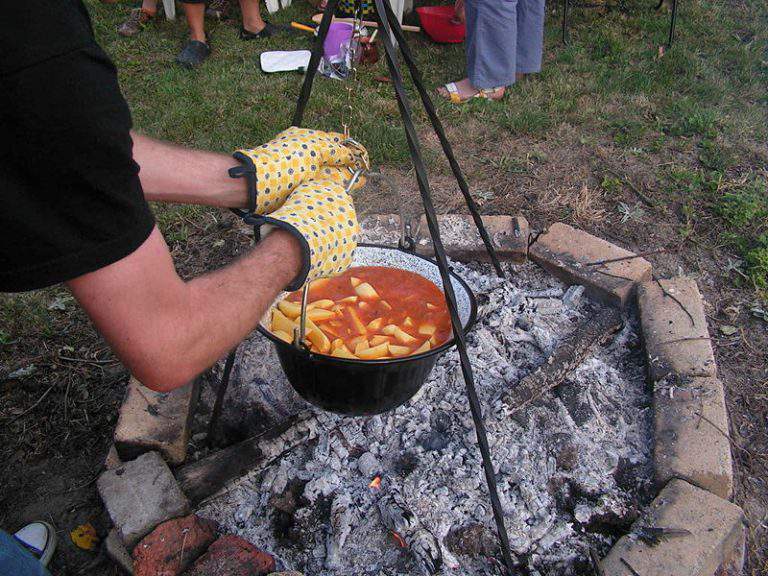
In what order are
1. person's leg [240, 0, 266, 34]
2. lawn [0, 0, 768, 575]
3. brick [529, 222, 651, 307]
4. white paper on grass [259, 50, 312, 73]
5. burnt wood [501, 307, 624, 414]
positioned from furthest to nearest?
person's leg [240, 0, 266, 34], white paper on grass [259, 50, 312, 73], brick [529, 222, 651, 307], lawn [0, 0, 768, 575], burnt wood [501, 307, 624, 414]

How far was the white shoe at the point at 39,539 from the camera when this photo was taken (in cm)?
206

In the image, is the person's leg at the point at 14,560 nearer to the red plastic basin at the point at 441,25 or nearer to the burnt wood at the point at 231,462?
the burnt wood at the point at 231,462

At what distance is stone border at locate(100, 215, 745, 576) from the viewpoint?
1861 mm

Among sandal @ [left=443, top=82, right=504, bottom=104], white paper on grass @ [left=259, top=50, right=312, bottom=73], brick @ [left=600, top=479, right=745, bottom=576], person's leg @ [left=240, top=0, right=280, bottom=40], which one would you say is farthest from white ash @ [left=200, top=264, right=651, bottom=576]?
person's leg @ [left=240, top=0, right=280, bottom=40]

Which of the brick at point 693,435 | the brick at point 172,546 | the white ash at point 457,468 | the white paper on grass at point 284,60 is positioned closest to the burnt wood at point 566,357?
the white ash at point 457,468

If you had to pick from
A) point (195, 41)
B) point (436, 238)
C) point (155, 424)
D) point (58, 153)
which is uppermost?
point (58, 153)

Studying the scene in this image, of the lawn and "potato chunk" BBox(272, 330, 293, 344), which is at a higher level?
"potato chunk" BBox(272, 330, 293, 344)

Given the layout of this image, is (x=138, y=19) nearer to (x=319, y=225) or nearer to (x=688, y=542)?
(x=319, y=225)

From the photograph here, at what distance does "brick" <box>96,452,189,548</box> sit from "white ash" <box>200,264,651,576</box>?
159 millimetres

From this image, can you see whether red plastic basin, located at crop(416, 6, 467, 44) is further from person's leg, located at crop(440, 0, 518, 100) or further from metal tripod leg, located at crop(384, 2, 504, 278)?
metal tripod leg, located at crop(384, 2, 504, 278)

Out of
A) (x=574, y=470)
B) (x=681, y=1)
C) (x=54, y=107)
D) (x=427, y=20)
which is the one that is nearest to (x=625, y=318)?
(x=574, y=470)

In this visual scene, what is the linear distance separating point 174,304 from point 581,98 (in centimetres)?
419

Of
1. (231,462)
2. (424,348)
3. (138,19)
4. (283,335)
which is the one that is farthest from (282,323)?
(138,19)

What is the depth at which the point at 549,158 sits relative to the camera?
3.95 m
